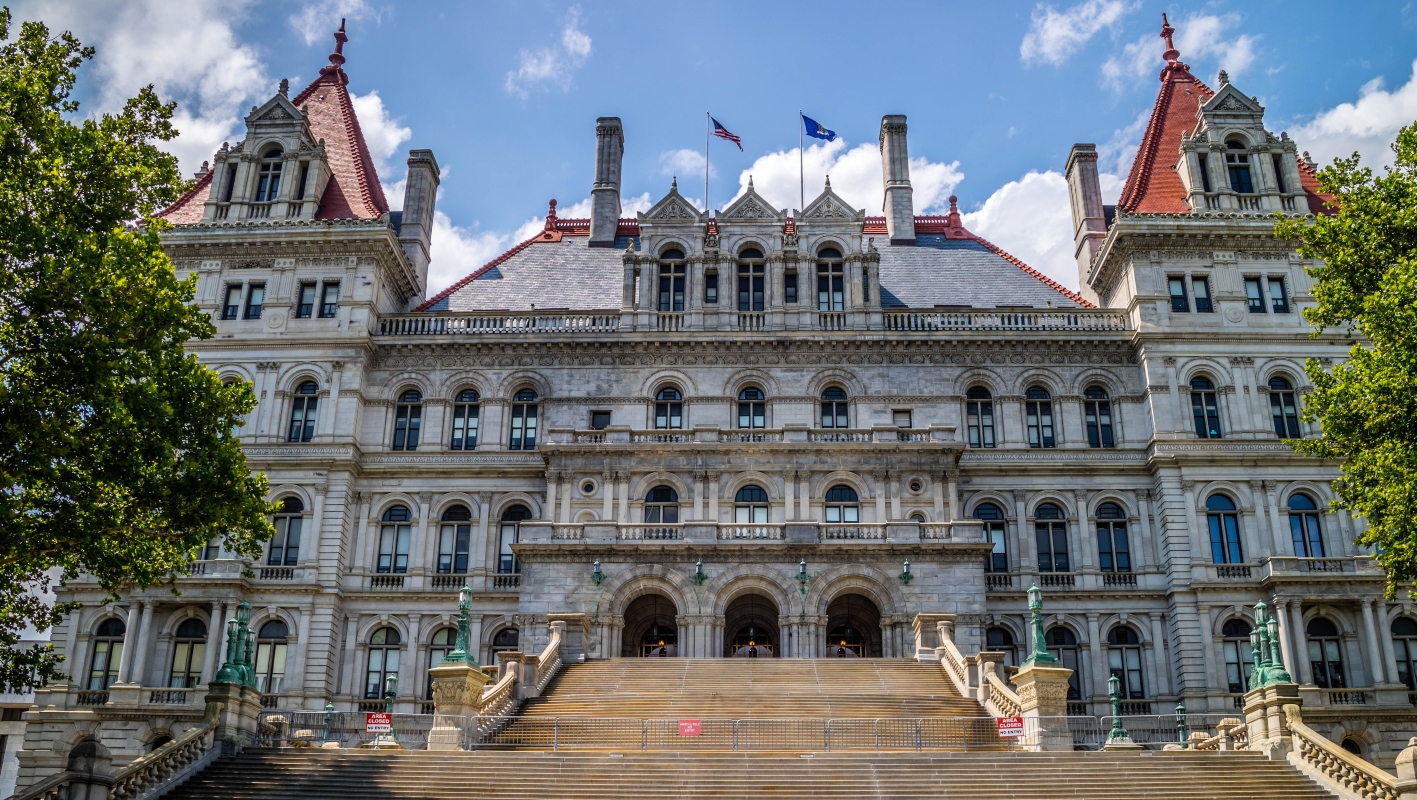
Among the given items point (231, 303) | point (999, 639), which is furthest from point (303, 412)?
point (999, 639)

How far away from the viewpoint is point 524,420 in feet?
137

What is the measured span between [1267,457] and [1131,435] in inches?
166

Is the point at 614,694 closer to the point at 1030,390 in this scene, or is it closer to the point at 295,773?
the point at 295,773

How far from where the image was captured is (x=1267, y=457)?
3866cm

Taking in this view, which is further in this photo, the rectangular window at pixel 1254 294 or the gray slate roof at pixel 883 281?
the gray slate roof at pixel 883 281

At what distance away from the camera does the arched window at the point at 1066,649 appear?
37594 mm

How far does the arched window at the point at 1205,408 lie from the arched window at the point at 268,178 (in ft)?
109

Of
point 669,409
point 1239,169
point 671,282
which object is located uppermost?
point 1239,169

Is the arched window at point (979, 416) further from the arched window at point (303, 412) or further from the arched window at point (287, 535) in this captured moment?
the arched window at point (287, 535)

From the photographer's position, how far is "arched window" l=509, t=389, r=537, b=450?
41.5 metres

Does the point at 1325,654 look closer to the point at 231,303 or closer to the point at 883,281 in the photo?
the point at 883,281

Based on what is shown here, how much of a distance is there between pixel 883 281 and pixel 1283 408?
14.6 m

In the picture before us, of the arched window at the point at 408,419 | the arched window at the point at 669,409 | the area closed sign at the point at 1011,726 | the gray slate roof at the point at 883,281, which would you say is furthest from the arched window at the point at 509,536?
the area closed sign at the point at 1011,726

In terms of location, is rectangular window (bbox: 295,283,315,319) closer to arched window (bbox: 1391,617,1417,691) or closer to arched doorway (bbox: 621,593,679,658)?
arched doorway (bbox: 621,593,679,658)
